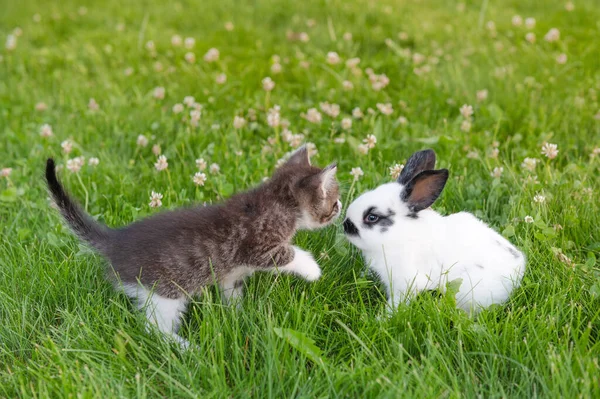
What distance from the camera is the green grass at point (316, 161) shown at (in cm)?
310

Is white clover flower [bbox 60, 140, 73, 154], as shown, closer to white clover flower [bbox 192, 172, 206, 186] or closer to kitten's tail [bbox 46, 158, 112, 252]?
white clover flower [bbox 192, 172, 206, 186]

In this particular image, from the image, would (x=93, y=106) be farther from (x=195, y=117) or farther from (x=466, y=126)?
(x=466, y=126)

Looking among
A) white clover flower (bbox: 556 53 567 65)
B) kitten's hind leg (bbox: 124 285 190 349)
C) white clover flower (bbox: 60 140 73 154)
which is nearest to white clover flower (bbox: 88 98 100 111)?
white clover flower (bbox: 60 140 73 154)

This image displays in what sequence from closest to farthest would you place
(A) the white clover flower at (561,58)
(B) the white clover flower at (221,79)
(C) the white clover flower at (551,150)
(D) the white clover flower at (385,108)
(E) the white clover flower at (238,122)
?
(C) the white clover flower at (551,150) → (E) the white clover flower at (238,122) → (D) the white clover flower at (385,108) → (B) the white clover flower at (221,79) → (A) the white clover flower at (561,58)

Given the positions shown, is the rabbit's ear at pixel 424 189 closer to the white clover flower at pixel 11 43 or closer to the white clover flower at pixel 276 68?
the white clover flower at pixel 276 68

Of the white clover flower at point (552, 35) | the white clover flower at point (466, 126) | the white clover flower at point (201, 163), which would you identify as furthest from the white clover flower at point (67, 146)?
the white clover flower at point (552, 35)

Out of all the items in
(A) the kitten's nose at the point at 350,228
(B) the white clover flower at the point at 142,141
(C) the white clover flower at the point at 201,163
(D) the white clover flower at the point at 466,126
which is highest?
(B) the white clover flower at the point at 142,141

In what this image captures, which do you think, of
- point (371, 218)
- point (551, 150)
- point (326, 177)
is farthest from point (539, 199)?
point (326, 177)

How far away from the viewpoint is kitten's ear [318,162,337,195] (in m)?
3.80

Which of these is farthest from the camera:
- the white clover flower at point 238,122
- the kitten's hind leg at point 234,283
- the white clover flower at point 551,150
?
the white clover flower at point 238,122

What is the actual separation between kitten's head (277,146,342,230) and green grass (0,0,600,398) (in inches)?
9.6

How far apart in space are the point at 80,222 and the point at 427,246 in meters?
2.02

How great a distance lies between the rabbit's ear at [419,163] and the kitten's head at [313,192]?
450mm

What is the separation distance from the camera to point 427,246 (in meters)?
3.75
